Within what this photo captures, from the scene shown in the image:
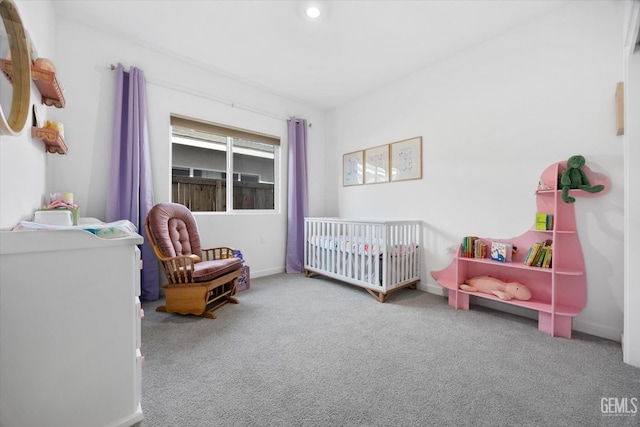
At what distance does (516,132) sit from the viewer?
7.47 feet

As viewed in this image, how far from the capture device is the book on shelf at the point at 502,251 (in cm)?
224

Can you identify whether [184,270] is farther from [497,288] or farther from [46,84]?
[497,288]

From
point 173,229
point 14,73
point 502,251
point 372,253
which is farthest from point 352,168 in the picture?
point 14,73

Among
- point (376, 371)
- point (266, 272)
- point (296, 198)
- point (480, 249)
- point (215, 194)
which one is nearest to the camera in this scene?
point (376, 371)

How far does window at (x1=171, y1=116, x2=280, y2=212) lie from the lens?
302cm

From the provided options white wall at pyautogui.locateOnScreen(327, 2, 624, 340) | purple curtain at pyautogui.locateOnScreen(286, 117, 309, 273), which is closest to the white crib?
white wall at pyautogui.locateOnScreen(327, 2, 624, 340)

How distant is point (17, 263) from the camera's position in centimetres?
82

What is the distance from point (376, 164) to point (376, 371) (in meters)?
2.55

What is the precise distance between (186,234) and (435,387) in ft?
7.80

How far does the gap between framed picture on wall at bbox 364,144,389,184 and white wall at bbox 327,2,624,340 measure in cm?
13

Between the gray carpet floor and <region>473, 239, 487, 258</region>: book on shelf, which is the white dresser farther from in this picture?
<region>473, 239, 487, 258</region>: book on shelf

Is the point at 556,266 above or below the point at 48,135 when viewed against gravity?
below

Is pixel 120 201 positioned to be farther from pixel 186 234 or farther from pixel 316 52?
pixel 316 52

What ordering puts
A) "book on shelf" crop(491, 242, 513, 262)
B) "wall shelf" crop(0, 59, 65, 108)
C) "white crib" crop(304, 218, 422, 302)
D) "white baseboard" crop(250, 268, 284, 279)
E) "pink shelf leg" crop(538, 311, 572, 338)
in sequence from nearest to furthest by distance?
"wall shelf" crop(0, 59, 65, 108) → "pink shelf leg" crop(538, 311, 572, 338) → "book on shelf" crop(491, 242, 513, 262) → "white crib" crop(304, 218, 422, 302) → "white baseboard" crop(250, 268, 284, 279)
